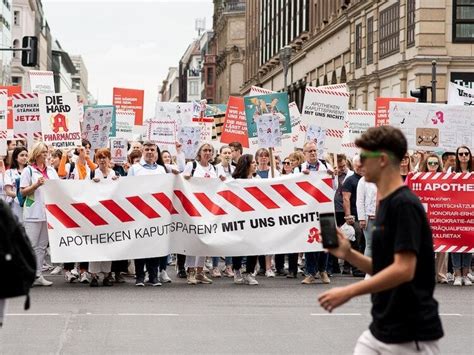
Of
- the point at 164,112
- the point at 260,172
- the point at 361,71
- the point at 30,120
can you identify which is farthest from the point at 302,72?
the point at 260,172

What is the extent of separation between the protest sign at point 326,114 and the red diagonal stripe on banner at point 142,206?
18.6 feet

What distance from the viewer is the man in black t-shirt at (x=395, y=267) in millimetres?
5809

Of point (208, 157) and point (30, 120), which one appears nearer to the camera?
point (208, 157)

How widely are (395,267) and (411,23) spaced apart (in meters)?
36.3

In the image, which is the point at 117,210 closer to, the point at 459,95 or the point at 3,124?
the point at 3,124

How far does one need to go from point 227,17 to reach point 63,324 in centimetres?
11378

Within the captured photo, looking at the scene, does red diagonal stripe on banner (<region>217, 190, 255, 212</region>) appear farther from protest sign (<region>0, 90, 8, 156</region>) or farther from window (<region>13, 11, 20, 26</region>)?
window (<region>13, 11, 20, 26</region>)

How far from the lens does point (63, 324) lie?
1245cm

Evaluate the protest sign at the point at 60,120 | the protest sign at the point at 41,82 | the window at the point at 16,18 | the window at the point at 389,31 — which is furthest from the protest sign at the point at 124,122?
the window at the point at 16,18

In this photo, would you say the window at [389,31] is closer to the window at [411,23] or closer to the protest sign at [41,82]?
the window at [411,23]

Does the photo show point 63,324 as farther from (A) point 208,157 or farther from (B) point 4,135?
(B) point 4,135

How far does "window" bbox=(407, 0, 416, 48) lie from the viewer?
134 feet

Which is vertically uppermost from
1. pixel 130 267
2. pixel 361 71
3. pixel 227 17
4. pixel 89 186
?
pixel 227 17

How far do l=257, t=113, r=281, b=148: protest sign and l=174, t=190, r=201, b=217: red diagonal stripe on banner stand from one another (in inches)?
118
